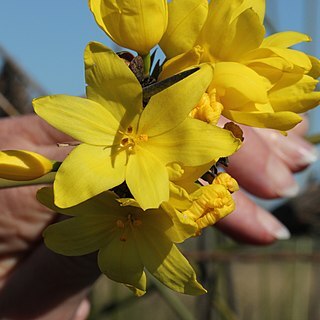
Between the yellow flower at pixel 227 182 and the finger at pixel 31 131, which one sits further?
the finger at pixel 31 131

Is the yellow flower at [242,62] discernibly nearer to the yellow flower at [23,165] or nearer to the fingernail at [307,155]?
the yellow flower at [23,165]

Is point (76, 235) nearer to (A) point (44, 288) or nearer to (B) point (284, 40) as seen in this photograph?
(B) point (284, 40)

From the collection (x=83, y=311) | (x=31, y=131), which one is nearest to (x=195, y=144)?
(x=31, y=131)

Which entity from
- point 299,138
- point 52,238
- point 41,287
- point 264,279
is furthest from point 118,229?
point 264,279

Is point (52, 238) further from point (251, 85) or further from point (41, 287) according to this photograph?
point (41, 287)

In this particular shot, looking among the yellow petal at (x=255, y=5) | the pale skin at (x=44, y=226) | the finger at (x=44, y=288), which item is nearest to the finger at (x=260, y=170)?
the pale skin at (x=44, y=226)

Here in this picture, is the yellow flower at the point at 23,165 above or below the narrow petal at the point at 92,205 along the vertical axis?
above
